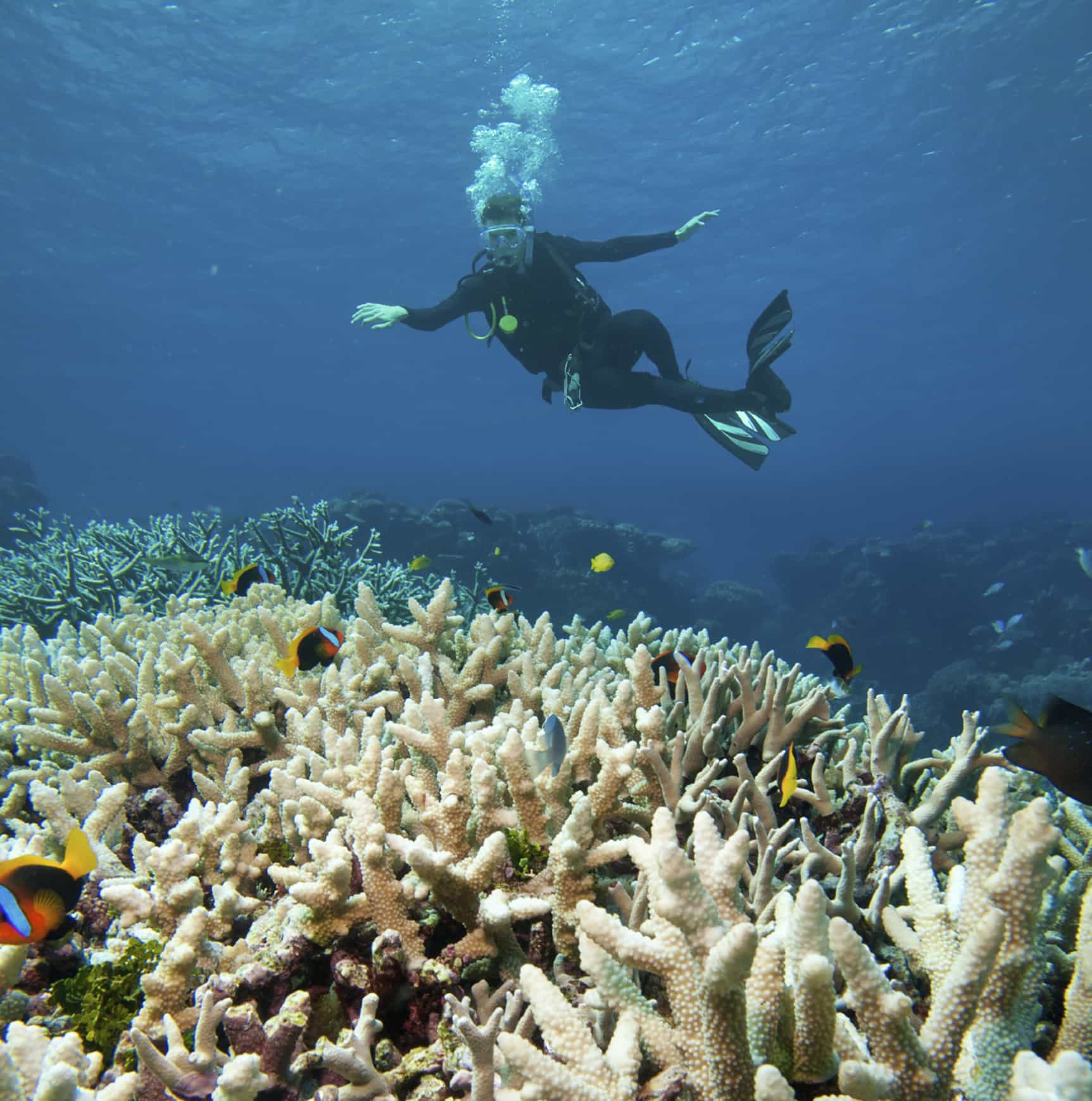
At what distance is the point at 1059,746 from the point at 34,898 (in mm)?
3066

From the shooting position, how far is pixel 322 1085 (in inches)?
64.1

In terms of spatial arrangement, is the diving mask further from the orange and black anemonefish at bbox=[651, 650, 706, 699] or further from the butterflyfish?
the butterflyfish

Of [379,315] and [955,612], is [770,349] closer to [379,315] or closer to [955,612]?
[379,315]

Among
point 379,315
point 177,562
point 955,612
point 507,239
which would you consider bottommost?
point 177,562

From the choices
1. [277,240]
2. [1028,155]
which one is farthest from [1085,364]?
[277,240]

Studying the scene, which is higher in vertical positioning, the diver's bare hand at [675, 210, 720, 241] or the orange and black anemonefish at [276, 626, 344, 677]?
the diver's bare hand at [675, 210, 720, 241]

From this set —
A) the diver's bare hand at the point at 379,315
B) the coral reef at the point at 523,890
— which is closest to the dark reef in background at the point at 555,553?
the diver's bare hand at the point at 379,315

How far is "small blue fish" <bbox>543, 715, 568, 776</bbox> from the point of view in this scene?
2.02 metres

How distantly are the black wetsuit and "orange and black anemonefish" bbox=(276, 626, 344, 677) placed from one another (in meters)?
6.29

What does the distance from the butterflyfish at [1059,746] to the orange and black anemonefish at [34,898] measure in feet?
9.35

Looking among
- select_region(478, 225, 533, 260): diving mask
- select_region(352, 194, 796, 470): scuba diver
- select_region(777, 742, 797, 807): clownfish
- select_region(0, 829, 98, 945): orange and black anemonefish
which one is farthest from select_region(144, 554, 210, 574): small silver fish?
select_region(478, 225, 533, 260): diving mask

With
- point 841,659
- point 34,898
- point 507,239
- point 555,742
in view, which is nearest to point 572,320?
point 507,239

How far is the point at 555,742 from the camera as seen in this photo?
6.95ft

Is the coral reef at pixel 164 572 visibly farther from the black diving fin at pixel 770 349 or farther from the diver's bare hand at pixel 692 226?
the diver's bare hand at pixel 692 226
